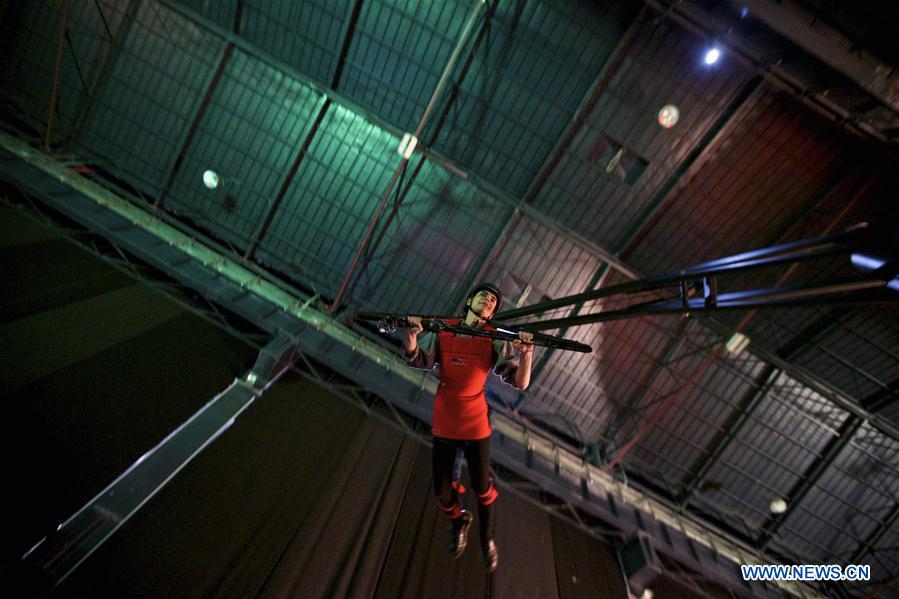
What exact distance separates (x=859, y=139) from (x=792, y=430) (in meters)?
7.31

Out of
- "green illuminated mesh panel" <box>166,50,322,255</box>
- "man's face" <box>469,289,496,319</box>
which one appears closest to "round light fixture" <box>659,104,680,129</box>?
"man's face" <box>469,289,496,319</box>

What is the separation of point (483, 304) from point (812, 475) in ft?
41.1

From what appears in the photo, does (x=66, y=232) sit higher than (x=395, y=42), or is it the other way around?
(x=395, y=42)

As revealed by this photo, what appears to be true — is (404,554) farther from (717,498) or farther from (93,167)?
(93,167)

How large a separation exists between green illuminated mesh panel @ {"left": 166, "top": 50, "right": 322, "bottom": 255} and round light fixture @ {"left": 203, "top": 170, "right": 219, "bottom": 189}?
0.15m

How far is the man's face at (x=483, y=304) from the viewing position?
4.33 metres

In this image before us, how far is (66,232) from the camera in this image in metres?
7.47

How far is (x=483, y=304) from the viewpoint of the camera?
433cm

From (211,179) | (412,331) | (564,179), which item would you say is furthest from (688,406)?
(211,179)

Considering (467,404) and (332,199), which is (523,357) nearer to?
(467,404)

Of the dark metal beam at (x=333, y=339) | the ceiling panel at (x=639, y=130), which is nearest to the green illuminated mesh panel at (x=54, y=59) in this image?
the dark metal beam at (x=333, y=339)

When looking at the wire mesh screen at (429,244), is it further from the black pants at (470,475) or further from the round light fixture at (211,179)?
the black pants at (470,475)

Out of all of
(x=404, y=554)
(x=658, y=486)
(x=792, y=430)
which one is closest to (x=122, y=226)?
(x=404, y=554)

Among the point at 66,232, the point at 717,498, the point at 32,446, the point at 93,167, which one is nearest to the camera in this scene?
the point at 32,446
